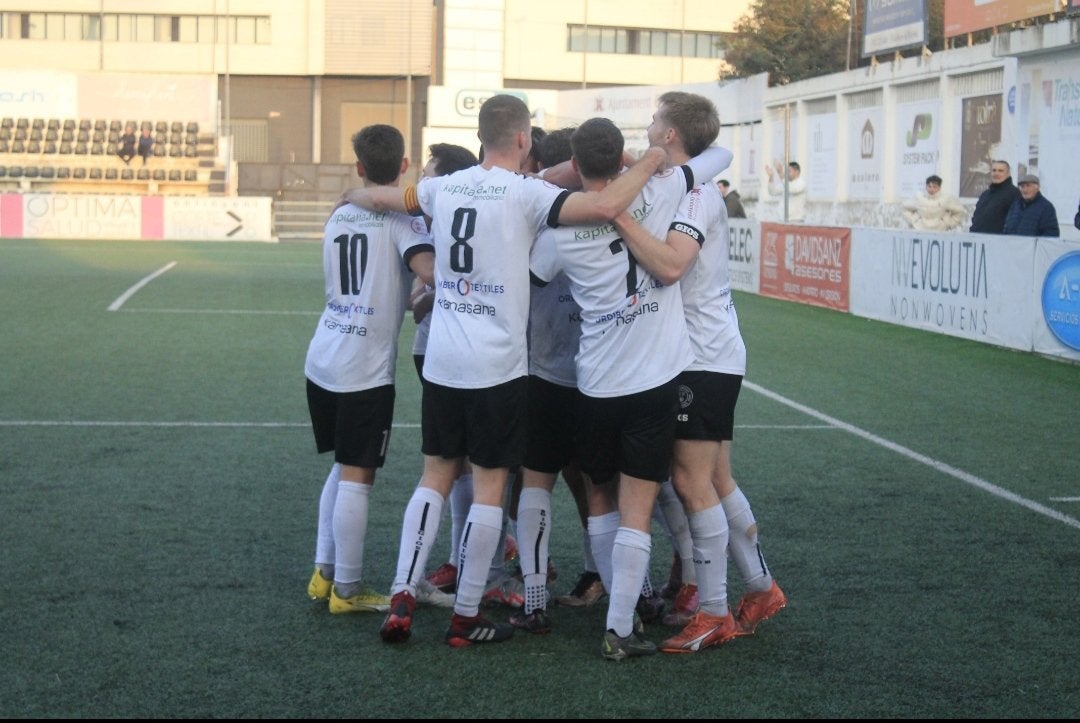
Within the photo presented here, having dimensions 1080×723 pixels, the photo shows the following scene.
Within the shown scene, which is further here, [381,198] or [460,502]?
[460,502]

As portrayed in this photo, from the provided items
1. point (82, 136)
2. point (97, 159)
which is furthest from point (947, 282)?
point (82, 136)

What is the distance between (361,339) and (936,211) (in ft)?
52.3

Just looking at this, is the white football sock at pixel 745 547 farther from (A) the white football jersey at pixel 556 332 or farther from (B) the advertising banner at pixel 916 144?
(B) the advertising banner at pixel 916 144

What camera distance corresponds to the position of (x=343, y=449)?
5594 mm

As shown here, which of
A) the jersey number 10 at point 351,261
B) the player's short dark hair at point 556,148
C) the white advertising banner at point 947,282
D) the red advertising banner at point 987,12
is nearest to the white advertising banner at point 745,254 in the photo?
the white advertising banner at point 947,282

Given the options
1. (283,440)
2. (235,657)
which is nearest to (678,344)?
(235,657)

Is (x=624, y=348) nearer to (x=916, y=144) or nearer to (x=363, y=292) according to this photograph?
(x=363, y=292)

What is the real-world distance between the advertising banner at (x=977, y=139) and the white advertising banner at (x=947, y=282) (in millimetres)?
8814

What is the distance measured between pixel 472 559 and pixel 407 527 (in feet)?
0.98

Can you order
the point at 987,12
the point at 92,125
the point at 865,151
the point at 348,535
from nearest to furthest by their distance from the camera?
the point at 348,535 → the point at 987,12 → the point at 865,151 → the point at 92,125

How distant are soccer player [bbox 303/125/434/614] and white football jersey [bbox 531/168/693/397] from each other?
0.77 meters

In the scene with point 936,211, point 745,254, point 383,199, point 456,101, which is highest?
point 456,101

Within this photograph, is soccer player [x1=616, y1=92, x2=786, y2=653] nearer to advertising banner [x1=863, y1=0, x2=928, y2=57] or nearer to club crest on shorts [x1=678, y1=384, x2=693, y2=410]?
club crest on shorts [x1=678, y1=384, x2=693, y2=410]

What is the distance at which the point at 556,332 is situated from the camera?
17.9ft
